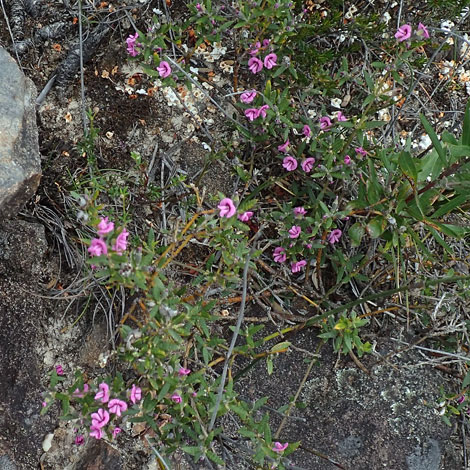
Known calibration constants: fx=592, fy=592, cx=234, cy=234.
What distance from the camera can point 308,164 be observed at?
2.91 meters

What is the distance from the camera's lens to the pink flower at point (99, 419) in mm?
2155

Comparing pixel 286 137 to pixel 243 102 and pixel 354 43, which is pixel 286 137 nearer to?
pixel 243 102

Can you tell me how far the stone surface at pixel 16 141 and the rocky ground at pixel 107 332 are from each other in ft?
0.90

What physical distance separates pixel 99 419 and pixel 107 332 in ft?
2.25

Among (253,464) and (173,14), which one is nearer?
(253,464)

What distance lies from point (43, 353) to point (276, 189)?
4.64 feet

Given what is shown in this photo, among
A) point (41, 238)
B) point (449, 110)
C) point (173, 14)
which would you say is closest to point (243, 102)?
point (173, 14)

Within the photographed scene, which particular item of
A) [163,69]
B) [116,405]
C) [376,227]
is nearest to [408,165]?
[376,227]

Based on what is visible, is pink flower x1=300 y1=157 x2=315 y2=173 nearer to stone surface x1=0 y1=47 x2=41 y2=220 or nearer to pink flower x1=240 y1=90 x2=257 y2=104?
pink flower x1=240 y1=90 x2=257 y2=104

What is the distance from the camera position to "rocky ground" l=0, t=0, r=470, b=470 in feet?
8.71

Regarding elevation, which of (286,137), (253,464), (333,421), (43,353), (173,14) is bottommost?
(333,421)

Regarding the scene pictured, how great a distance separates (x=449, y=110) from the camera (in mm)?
3596

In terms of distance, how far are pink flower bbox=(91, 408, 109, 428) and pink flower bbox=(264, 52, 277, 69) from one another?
1.74m

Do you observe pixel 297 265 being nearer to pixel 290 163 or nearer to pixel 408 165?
pixel 290 163
